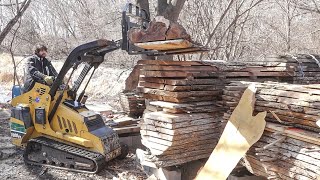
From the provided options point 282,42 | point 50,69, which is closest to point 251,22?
point 282,42

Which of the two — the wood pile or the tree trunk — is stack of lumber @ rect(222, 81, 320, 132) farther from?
the tree trunk

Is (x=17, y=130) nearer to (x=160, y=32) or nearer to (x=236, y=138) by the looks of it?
(x=160, y=32)

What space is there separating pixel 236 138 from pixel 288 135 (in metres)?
0.58

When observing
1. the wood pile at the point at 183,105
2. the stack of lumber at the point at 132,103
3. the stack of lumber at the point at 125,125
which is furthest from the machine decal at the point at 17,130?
the wood pile at the point at 183,105

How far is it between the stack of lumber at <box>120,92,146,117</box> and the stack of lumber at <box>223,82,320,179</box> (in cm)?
A: 388

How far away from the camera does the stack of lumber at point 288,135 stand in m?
3.54

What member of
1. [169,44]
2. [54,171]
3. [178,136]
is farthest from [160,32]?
[54,171]

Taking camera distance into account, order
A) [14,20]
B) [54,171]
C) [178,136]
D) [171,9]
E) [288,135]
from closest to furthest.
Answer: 1. [288,135]
2. [178,136]
3. [54,171]
4. [14,20]
5. [171,9]

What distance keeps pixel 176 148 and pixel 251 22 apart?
1071cm

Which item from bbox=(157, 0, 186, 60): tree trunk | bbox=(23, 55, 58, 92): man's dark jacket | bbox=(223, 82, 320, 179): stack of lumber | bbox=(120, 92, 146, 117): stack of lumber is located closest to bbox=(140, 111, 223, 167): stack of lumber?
bbox=(223, 82, 320, 179): stack of lumber

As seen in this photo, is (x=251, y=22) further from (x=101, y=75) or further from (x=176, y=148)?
(x=176, y=148)

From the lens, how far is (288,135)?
3.77m

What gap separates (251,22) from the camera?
46.0 feet

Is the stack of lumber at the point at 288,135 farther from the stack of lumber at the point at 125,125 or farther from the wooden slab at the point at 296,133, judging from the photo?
the stack of lumber at the point at 125,125
